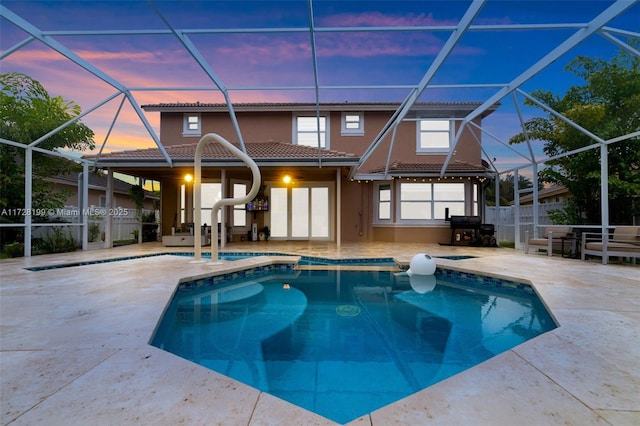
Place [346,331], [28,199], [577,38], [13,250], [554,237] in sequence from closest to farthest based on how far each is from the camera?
1. [346,331]
2. [577,38]
3. [28,199]
4. [13,250]
5. [554,237]

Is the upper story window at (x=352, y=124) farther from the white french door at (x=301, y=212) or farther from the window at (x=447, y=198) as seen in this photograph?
the window at (x=447, y=198)

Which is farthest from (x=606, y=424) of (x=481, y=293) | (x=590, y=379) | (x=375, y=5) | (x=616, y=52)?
(x=616, y=52)

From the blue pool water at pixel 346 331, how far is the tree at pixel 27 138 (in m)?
7.48

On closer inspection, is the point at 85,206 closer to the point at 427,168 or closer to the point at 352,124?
the point at 352,124

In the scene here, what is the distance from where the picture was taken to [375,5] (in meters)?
5.40

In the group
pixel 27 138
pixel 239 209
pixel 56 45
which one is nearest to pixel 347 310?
pixel 56 45

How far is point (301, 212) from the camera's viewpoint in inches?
504

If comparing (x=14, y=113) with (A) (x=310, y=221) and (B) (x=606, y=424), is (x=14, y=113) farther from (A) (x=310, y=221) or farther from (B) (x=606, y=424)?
(B) (x=606, y=424)

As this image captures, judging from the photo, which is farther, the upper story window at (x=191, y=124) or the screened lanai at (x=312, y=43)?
the upper story window at (x=191, y=124)

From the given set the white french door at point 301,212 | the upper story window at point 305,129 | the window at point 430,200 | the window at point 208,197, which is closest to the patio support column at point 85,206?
the window at point 208,197

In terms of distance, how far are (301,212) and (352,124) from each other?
450cm

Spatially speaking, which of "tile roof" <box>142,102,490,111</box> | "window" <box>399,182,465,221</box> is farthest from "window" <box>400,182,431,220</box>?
"tile roof" <box>142,102,490,111</box>

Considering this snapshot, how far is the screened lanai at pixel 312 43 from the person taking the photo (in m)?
4.93

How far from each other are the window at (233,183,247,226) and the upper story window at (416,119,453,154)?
25.2 feet
